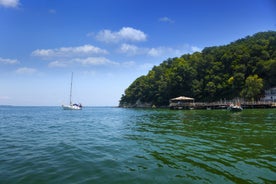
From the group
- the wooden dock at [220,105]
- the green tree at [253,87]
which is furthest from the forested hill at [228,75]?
the wooden dock at [220,105]

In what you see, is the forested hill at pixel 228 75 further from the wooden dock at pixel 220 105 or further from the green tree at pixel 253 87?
the wooden dock at pixel 220 105

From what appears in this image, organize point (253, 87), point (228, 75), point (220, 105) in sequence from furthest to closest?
point (228, 75)
point (220, 105)
point (253, 87)

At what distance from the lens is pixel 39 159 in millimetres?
8750

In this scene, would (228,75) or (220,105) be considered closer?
(220,105)

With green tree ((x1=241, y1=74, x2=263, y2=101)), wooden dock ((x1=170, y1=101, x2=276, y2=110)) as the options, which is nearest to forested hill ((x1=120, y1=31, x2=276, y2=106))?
green tree ((x1=241, y1=74, x2=263, y2=101))

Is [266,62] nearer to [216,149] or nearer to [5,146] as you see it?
[216,149]

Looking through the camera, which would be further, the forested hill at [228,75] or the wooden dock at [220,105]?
the forested hill at [228,75]

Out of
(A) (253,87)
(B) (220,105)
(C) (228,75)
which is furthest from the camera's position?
(C) (228,75)

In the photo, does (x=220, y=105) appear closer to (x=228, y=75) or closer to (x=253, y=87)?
(x=253, y=87)

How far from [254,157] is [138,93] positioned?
402ft

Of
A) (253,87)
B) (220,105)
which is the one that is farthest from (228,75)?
(220,105)

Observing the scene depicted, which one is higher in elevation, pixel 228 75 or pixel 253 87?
pixel 228 75

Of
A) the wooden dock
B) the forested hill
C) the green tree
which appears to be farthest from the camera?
the forested hill

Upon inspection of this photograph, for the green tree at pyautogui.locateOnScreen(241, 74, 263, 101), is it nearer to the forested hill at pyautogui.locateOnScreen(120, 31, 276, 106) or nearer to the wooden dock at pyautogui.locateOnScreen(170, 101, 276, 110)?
the forested hill at pyautogui.locateOnScreen(120, 31, 276, 106)
